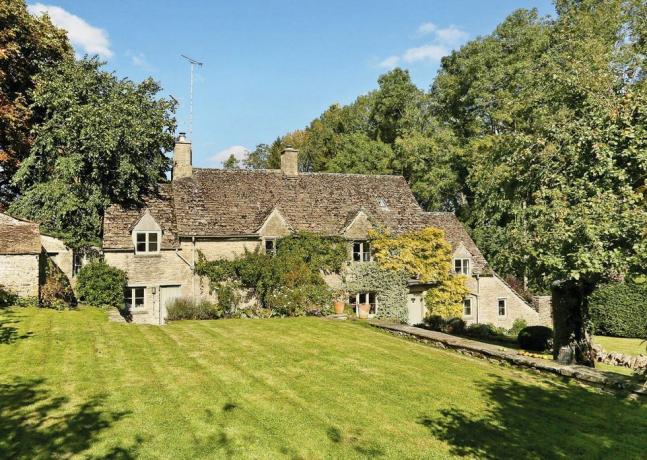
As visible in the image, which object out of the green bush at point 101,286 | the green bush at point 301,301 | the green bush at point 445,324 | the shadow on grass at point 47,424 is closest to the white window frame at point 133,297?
the green bush at point 101,286

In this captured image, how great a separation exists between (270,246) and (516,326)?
20.6 metres

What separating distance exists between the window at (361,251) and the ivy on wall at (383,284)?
529 mm

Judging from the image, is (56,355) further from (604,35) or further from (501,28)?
(501,28)

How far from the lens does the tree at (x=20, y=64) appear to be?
29.4m

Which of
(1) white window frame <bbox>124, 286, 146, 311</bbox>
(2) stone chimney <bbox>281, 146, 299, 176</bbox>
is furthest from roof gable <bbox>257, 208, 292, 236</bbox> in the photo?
(1) white window frame <bbox>124, 286, 146, 311</bbox>

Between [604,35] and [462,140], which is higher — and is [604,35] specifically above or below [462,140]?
above

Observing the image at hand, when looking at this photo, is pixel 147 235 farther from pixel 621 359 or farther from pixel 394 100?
pixel 394 100

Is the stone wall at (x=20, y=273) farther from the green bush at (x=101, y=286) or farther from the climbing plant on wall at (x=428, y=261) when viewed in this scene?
the climbing plant on wall at (x=428, y=261)

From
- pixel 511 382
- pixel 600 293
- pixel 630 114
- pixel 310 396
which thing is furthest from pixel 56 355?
pixel 600 293

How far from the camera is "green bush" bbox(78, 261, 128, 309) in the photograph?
25.9 meters

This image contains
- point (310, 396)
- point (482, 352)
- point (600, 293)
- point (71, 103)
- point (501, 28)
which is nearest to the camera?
point (310, 396)

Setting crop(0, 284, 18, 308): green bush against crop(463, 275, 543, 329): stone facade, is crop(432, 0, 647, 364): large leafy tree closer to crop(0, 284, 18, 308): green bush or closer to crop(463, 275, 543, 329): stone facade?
crop(463, 275, 543, 329): stone facade

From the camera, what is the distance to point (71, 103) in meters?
28.4

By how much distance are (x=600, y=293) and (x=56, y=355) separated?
34972mm
